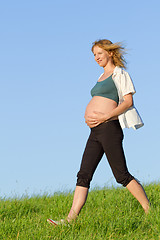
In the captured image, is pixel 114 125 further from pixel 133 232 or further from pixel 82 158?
pixel 133 232

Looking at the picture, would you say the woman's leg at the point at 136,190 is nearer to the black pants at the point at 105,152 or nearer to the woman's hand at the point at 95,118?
the black pants at the point at 105,152

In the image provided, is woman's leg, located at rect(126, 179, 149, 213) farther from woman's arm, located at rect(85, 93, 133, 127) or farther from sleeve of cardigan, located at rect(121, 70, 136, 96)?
sleeve of cardigan, located at rect(121, 70, 136, 96)

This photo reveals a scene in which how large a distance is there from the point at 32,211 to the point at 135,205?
1.87 meters

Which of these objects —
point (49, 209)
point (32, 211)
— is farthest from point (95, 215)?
point (32, 211)

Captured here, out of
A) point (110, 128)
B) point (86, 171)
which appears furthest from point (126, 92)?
point (86, 171)

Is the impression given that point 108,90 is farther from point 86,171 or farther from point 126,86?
point 86,171

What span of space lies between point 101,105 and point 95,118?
0.19 metres

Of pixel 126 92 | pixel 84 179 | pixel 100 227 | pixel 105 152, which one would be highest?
pixel 126 92

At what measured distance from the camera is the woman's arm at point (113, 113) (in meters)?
4.40

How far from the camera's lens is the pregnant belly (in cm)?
447

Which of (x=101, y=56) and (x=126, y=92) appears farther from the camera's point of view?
(x=101, y=56)

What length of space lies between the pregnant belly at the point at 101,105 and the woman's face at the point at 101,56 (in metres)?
0.54

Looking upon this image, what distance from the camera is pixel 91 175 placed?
4.59m

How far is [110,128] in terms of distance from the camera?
176 inches
